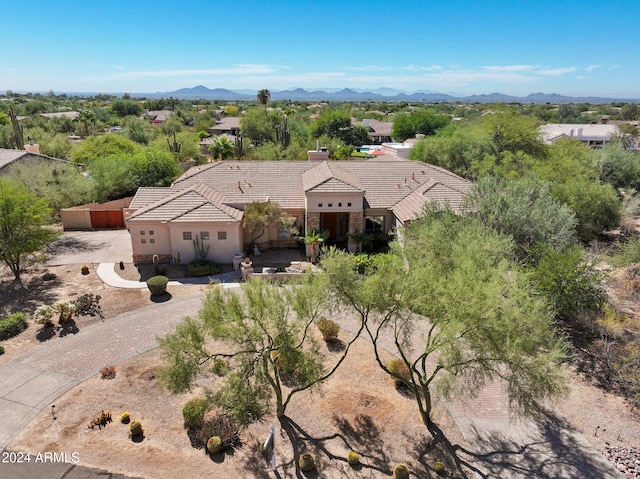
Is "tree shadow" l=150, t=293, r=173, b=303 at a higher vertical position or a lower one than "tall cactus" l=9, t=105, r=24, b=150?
lower

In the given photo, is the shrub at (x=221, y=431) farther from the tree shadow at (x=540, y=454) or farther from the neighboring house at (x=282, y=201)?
the neighboring house at (x=282, y=201)

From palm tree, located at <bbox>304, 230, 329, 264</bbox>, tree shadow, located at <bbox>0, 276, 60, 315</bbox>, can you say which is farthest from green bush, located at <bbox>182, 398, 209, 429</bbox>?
palm tree, located at <bbox>304, 230, 329, 264</bbox>

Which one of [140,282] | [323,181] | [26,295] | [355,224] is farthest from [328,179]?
[26,295]

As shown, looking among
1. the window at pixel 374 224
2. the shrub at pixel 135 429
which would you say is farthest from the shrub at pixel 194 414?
the window at pixel 374 224

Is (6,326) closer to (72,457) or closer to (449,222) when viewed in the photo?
(72,457)

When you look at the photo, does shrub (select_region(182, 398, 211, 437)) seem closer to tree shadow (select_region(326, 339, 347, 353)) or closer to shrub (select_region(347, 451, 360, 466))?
shrub (select_region(347, 451, 360, 466))

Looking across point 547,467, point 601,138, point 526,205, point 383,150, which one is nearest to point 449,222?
point 526,205

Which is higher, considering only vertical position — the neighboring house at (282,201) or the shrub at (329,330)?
the neighboring house at (282,201)
